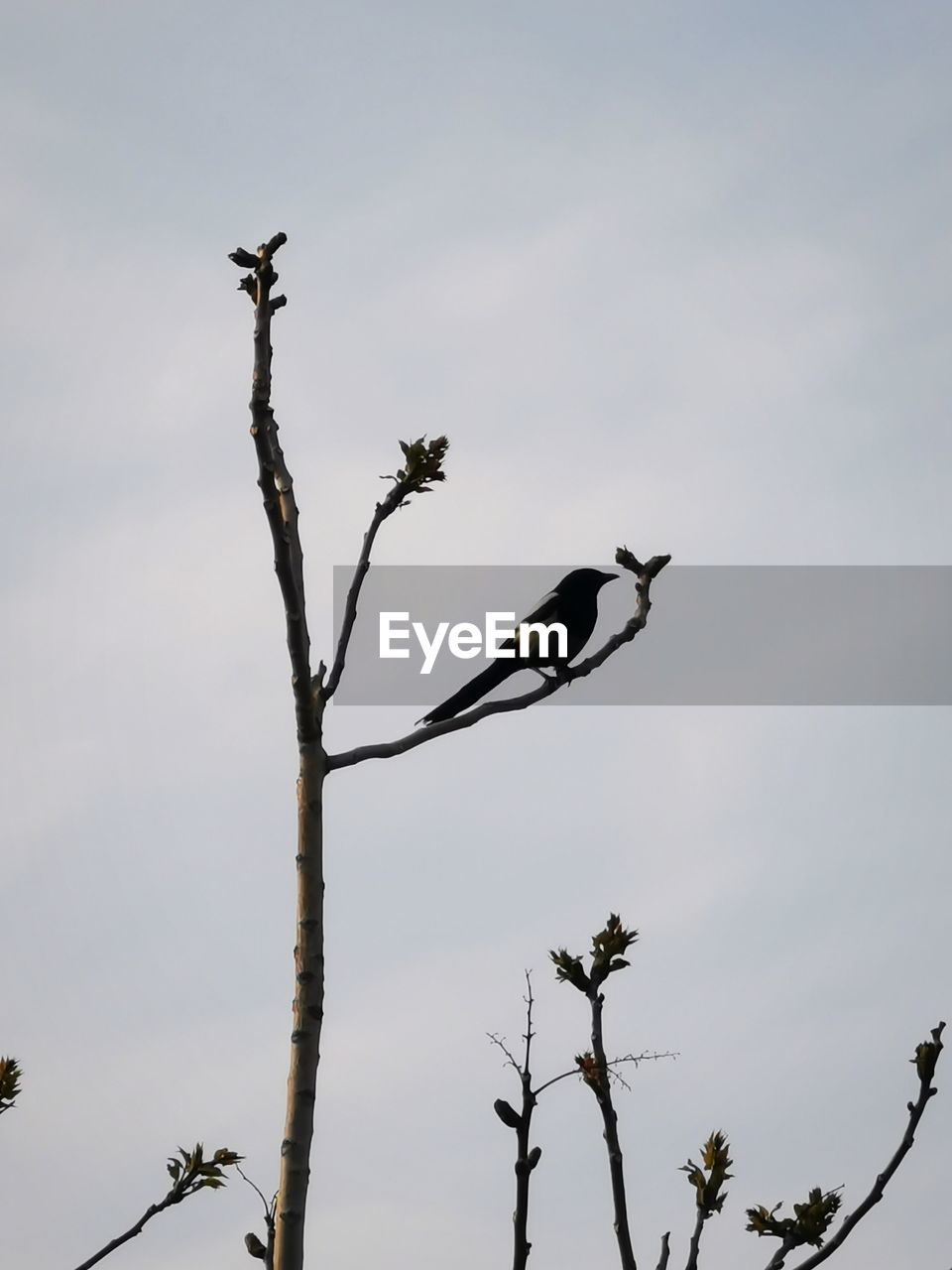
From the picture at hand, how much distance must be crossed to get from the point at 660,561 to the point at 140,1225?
143 inches

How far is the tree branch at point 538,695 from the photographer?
4895mm

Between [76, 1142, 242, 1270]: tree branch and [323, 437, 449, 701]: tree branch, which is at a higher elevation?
[323, 437, 449, 701]: tree branch

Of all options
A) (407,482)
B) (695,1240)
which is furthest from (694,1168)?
(407,482)

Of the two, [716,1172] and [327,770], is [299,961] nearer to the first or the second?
[327,770]

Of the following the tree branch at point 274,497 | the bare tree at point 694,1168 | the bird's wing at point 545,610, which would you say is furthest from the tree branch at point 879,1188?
the bird's wing at point 545,610

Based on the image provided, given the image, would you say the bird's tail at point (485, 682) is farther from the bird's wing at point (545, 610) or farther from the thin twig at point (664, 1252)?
the thin twig at point (664, 1252)

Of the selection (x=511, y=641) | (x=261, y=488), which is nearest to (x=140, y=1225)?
(x=261, y=488)

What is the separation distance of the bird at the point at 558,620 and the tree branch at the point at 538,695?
7.30 ft

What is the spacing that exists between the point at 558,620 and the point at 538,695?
380cm

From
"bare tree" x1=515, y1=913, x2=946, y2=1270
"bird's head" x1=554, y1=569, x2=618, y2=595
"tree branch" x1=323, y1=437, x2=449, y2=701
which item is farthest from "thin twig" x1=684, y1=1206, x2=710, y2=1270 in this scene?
"bird's head" x1=554, y1=569, x2=618, y2=595

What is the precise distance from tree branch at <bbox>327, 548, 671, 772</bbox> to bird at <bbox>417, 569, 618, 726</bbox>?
87.6 inches

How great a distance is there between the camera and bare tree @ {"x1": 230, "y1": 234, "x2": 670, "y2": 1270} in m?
4.22

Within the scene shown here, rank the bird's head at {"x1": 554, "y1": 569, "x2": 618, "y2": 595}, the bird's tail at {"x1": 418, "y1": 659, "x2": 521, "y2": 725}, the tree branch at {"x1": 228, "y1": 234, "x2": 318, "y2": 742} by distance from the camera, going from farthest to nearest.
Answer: the bird's head at {"x1": 554, "y1": 569, "x2": 618, "y2": 595} < the bird's tail at {"x1": 418, "y1": 659, "x2": 521, "y2": 725} < the tree branch at {"x1": 228, "y1": 234, "x2": 318, "y2": 742}

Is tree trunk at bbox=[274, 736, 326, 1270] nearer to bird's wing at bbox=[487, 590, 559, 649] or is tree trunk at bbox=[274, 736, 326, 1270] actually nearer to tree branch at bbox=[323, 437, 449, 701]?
tree branch at bbox=[323, 437, 449, 701]
